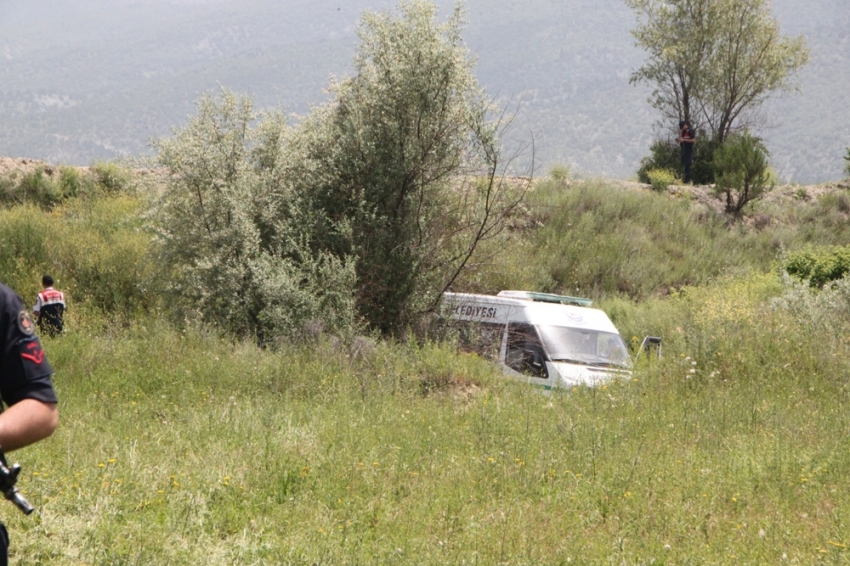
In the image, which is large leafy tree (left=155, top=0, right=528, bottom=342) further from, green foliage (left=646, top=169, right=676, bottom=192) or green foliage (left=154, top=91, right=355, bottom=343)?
green foliage (left=646, top=169, right=676, bottom=192)

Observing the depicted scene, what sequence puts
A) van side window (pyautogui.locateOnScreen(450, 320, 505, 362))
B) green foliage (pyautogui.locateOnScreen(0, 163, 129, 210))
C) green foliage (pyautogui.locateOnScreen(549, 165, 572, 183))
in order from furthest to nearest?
1. green foliage (pyautogui.locateOnScreen(549, 165, 572, 183))
2. green foliage (pyautogui.locateOnScreen(0, 163, 129, 210))
3. van side window (pyautogui.locateOnScreen(450, 320, 505, 362))

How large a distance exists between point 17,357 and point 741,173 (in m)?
28.8

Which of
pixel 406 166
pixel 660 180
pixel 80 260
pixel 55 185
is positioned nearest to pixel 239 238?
pixel 406 166

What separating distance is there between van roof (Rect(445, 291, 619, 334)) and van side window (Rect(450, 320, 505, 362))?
0.45ft

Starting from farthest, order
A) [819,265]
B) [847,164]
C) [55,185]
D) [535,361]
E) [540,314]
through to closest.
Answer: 1. [847,164]
2. [55,185]
3. [819,265]
4. [540,314]
5. [535,361]

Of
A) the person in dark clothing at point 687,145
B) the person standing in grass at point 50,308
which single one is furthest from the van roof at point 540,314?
the person in dark clothing at point 687,145

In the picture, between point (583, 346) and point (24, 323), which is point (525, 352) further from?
point (24, 323)

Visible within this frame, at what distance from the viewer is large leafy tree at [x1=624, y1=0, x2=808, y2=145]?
3472 centimetres

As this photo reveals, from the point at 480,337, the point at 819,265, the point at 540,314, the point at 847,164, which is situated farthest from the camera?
the point at 847,164

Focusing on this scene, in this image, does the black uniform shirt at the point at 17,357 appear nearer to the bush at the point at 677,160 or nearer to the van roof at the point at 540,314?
the van roof at the point at 540,314

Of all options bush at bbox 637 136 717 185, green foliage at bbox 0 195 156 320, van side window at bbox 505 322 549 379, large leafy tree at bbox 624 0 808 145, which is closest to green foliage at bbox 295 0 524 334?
van side window at bbox 505 322 549 379

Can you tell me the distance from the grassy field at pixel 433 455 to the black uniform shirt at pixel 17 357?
260 centimetres

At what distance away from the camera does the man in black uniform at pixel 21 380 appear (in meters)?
2.93

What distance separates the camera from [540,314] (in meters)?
13.9
